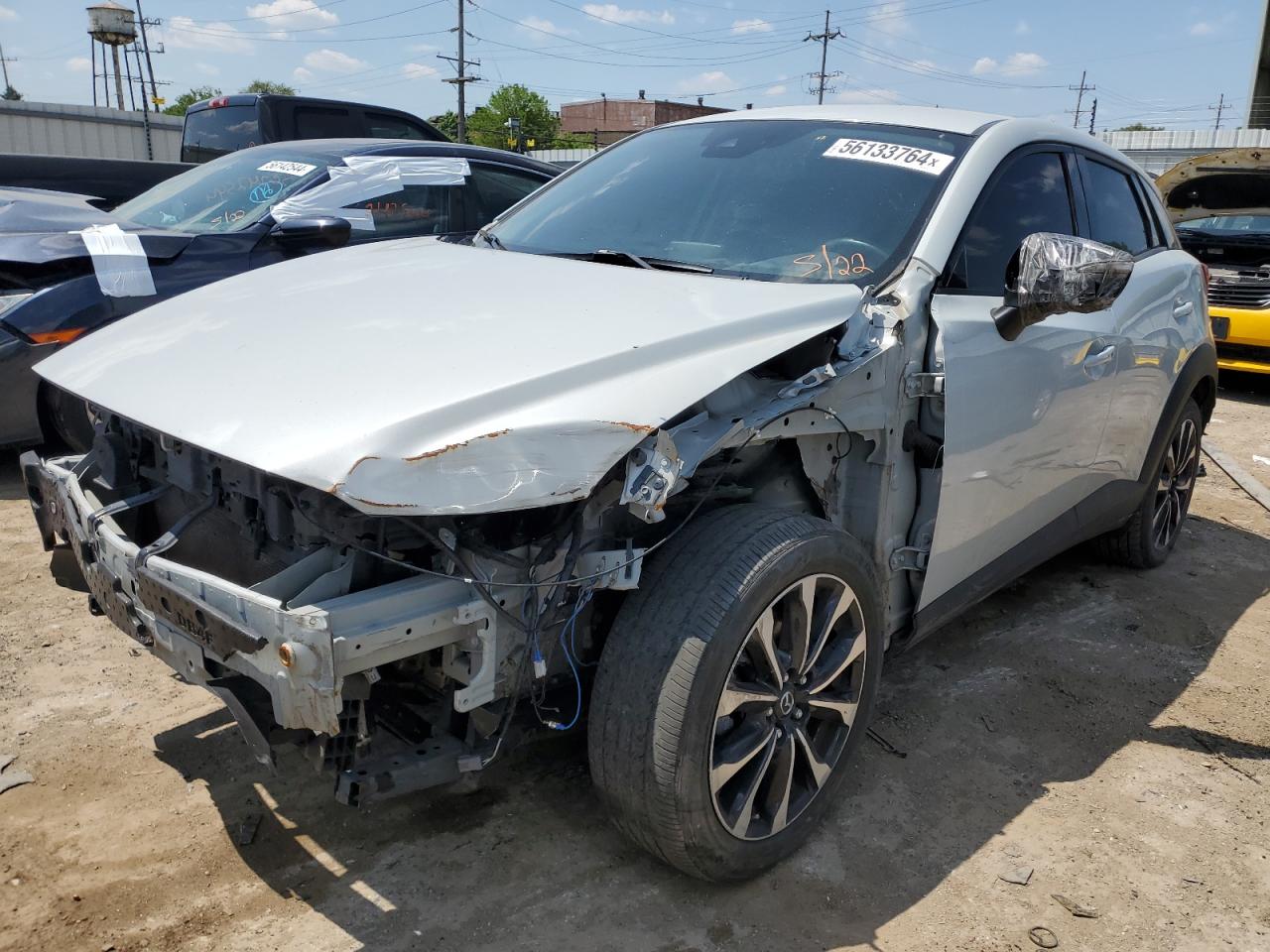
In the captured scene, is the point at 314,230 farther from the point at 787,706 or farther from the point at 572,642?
the point at 787,706

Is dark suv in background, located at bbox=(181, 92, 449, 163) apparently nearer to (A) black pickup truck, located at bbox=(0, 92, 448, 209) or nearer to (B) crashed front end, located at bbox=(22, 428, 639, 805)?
(A) black pickup truck, located at bbox=(0, 92, 448, 209)

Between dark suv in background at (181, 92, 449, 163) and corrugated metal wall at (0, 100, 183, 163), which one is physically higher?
→ corrugated metal wall at (0, 100, 183, 163)

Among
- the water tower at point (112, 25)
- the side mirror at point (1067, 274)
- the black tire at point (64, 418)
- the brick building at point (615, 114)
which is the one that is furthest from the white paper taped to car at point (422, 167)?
the brick building at point (615, 114)

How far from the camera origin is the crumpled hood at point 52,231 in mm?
4980

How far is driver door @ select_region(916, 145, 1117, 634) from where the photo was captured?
110 inches

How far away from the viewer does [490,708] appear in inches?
85.8

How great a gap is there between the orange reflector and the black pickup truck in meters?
2.99

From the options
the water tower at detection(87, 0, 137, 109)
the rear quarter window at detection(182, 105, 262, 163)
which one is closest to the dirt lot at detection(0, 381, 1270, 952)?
the rear quarter window at detection(182, 105, 262, 163)

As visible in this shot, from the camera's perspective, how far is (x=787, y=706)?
8.07 ft

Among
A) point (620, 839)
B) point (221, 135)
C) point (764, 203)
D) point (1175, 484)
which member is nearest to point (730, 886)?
point (620, 839)

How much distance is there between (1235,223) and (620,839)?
9557 mm

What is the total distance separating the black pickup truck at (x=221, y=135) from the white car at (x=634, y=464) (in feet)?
19.1

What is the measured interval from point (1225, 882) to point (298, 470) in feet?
8.04

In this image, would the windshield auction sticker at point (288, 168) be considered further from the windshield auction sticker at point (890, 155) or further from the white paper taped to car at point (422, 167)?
the windshield auction sticker at point (890, 155)
